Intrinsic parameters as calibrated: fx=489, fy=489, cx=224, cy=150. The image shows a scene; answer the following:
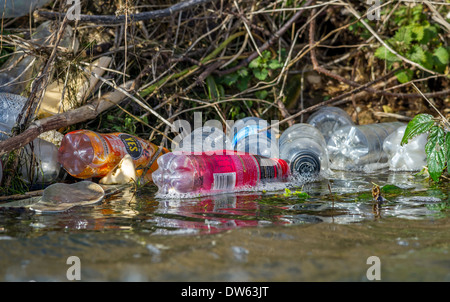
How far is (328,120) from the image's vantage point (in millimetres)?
4293

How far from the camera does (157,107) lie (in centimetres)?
382

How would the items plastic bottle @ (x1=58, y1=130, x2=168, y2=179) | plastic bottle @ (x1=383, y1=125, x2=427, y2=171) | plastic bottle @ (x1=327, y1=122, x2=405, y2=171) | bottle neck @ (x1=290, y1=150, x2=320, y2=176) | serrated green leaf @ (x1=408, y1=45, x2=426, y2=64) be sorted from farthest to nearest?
1. serrated green leaf @ (x1=408, y1=45, x2=426, y2=64)
2. plastic bottle @ (x1=327, y1=122, x2=405, y2=171)
3. plastic bottle @ (x1=383, y1=125, x2=427, y2=171)
4. bottle neck @ (x1=290, y1=150, x2=320, y2=176)
5. plastic bottle @ (x1=58, y1=130, x2=168, y2=179)

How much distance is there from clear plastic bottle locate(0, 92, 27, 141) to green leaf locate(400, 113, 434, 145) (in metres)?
2.30

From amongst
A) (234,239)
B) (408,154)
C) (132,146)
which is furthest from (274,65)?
(234,239)

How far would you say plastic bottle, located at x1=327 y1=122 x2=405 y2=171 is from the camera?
3705mm

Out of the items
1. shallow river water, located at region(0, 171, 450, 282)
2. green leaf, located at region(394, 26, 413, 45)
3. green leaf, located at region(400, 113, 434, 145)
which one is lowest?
shallow river water, located at region(0, 171, 450, 282)

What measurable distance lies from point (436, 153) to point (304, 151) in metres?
0.75

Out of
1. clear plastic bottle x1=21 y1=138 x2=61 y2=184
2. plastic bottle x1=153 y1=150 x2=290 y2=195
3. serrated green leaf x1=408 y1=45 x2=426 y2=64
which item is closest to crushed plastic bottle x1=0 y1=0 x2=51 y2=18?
clear plastic bottle x1=21 y1=138 x2=61 y2=184

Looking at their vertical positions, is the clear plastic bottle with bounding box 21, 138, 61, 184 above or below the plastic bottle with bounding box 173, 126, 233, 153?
below

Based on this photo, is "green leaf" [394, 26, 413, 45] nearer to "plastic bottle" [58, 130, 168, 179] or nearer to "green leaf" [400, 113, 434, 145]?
"green leaf" [400, 113, 434, 145]

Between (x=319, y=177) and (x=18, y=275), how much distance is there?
7.11 feet

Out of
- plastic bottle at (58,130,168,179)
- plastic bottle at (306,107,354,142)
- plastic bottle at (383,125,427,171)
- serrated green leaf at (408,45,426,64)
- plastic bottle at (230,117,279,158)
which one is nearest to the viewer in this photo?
plastic bottle at (58,130,168,179)

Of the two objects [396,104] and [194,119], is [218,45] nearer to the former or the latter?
[194,119]

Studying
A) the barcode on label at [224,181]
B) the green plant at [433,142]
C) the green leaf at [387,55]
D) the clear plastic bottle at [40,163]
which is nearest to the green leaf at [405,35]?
the green leaf at [387,55]
